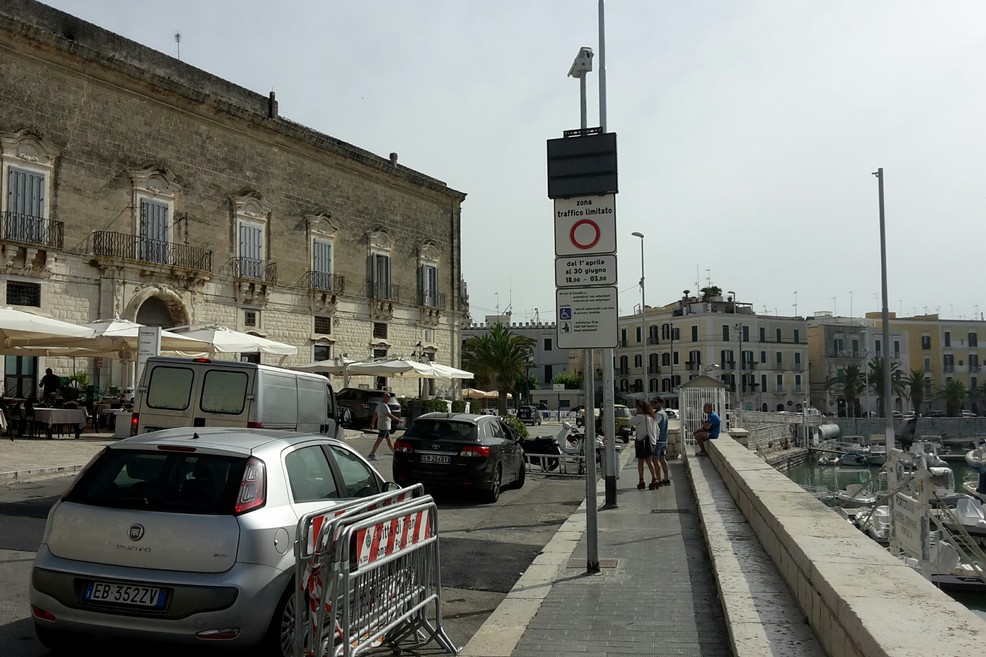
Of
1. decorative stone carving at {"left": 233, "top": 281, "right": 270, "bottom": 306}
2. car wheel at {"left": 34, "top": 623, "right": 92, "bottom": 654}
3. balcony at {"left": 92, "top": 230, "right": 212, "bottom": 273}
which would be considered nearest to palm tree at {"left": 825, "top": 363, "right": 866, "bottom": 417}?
decorative stone carving at {"left": 233, "top": 281, "right": 270, "bottom": 306}

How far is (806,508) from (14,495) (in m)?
11.3

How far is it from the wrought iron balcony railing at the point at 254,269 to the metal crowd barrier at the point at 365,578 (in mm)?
29621

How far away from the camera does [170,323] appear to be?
31047mm

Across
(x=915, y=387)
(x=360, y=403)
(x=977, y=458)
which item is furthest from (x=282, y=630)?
(x=915, y=387)

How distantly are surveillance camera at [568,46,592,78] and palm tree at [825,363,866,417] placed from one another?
80553 millimetres

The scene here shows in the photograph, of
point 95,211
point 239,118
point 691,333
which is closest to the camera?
point 95,211

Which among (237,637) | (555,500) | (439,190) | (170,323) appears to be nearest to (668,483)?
(555,500)

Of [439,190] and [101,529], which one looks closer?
[101,529]

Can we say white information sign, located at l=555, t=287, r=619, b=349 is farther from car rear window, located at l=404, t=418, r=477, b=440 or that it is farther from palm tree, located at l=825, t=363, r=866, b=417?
palm tree, located at l=825, t=363, r=866, b=417

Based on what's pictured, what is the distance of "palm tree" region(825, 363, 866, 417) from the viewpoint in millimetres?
85812

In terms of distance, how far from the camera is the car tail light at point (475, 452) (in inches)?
544

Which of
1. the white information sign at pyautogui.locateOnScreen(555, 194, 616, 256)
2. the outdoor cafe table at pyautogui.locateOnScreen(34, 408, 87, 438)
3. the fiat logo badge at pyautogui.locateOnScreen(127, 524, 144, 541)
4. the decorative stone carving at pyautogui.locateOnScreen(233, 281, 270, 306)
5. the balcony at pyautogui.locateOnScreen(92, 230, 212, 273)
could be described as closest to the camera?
the fiat logo badge at pyautogui.locateOnScreen(127, 524, 144, 541)

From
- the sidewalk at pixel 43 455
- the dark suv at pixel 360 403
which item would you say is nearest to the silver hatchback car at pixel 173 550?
the sidewalk at pixel 43 455

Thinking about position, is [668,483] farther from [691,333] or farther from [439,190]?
[691,333]
